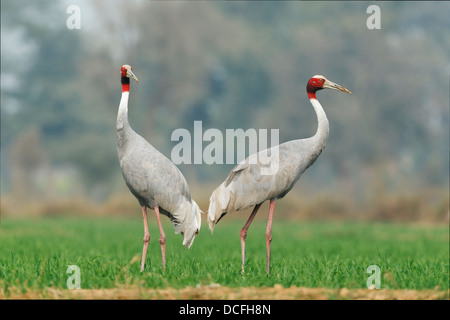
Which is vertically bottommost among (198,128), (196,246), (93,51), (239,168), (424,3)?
(196,246)

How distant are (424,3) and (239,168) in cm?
3810

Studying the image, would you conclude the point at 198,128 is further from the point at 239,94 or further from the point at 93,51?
the point at 93,51

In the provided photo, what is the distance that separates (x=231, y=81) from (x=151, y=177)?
123 feet

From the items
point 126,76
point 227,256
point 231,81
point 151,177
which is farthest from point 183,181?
point 231,81

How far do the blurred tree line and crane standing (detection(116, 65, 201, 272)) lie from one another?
931 inches

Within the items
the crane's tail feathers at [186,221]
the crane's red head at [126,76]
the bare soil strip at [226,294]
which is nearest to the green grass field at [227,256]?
the bare soil strip at [226,294]

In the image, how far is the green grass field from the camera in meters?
6.75

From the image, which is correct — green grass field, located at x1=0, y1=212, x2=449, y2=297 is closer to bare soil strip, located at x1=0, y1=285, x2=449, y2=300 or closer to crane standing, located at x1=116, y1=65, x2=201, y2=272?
bare soil strip, located at x1=0, y1=285, x2=449, y2=300

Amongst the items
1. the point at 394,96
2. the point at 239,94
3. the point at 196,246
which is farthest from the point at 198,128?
the point at 196,246

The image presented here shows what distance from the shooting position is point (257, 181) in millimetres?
7906

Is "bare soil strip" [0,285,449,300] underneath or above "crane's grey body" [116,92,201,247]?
underneath

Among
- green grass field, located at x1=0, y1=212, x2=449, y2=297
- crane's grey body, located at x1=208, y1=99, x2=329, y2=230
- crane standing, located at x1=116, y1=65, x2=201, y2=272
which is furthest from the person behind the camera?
crane's grey body, located at x1=208, y1=99, x2=329, y2=230

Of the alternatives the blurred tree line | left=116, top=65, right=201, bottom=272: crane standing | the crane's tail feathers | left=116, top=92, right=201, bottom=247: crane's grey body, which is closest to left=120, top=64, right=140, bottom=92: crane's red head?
left=116, top=65, right=201, bottom=272: crane standing
